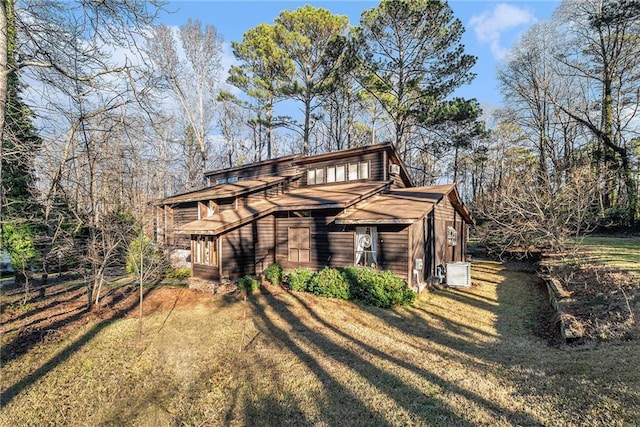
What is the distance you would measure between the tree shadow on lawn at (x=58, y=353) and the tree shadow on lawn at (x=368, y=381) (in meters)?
4.20

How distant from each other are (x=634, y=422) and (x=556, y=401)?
0.76m

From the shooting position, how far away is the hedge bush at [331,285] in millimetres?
10359

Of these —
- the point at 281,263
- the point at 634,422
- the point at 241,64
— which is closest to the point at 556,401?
the point at 634,422

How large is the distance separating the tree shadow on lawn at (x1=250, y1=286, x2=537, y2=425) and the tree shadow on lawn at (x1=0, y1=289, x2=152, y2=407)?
13.8 ft

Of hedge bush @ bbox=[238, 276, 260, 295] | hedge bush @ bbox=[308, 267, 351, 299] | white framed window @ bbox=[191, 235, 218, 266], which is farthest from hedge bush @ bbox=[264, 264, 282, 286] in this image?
white framed window @ bbox=[191, 235, 218, 266]

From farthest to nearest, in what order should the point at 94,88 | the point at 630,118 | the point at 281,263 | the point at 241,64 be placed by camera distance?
1. the point at 241,64
2. the point at 630,118
3. the point at 281,263
4. the point at 94,88

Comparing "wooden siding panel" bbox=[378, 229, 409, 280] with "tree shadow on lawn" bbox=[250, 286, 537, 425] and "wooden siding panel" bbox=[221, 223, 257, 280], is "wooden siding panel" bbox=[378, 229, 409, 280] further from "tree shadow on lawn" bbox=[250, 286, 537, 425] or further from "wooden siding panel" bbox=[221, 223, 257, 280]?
"wooden siding panel" bbox=[221, 223, 257, 280]

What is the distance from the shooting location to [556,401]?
4.15 meters

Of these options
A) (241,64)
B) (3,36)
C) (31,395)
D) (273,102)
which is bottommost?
(31,395)

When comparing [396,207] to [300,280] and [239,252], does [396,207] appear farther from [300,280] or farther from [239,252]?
[239,252]

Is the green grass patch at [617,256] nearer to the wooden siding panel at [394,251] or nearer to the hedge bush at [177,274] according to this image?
the wooden siding panel at [394,251]

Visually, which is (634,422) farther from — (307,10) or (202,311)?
(307,10)

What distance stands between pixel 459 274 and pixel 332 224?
5412mm

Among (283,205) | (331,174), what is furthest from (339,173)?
(283,205)
